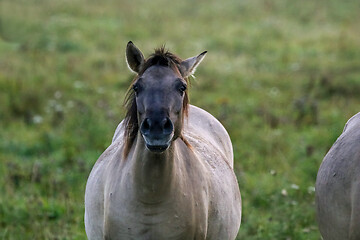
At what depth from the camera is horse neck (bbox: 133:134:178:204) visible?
3.58m

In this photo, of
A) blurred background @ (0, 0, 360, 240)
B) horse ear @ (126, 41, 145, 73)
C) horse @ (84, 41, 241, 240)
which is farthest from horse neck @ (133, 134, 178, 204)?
blurred background @ (0, 0, 360, 240)

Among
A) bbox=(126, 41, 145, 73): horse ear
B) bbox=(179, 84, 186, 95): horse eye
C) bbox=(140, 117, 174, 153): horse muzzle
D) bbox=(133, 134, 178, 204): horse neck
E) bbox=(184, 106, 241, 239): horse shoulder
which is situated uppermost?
bbox=(126, 41, 145, 73): horse ear

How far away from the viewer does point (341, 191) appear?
151 inches

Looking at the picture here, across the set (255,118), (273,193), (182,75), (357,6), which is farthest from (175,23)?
(182,75)

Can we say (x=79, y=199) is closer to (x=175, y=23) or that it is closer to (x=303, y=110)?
(x=303, y=110)

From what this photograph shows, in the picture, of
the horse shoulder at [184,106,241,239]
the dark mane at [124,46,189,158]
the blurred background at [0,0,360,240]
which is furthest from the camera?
the blurred background at [0,0,360,240]

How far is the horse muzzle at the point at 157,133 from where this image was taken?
3277mm

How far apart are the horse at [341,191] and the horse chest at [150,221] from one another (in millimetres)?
1018

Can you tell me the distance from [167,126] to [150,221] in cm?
65

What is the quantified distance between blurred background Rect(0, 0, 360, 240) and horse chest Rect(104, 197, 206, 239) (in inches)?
78.1

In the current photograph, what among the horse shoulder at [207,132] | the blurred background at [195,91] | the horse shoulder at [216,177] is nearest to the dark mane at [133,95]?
the horse shoulder at [216,177]

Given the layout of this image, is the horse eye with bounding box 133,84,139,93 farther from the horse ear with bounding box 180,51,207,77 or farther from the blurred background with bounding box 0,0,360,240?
the blurred background with bounding box 0,0,360,240

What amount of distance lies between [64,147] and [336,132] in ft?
12.0

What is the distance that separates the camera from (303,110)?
901 cm
